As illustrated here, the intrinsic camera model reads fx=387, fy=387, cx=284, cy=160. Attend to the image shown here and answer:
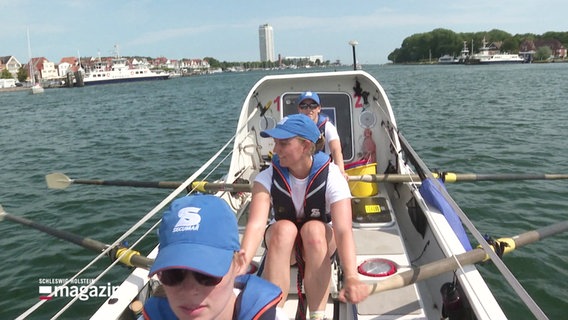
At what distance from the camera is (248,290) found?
1776 millimetres

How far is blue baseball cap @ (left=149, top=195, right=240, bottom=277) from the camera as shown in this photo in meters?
1.41

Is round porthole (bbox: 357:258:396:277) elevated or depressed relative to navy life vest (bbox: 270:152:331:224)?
depressed

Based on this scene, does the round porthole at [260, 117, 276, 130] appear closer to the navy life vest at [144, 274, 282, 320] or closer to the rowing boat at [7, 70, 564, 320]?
the rowing boat at [7, 70, 564, 320]

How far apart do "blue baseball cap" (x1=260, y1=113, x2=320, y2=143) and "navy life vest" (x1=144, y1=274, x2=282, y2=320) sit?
4.75 ft

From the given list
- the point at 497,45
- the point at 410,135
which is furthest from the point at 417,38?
the point at 410,135

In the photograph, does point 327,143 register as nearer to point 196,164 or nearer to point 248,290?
point 248,290

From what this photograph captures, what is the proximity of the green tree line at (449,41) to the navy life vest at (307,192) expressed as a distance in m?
135

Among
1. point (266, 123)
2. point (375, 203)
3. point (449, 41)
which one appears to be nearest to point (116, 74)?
point (266, 123)

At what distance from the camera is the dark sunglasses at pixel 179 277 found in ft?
4.82

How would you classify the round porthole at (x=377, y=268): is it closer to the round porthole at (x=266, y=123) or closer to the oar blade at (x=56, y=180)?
the round porthole at (x=266, y=123)

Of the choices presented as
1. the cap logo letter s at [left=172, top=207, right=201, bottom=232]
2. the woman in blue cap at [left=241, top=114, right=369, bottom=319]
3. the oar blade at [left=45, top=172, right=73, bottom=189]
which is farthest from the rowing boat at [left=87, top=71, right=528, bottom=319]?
the oar blade at [left=45, top=172, right=73, bottom=189]

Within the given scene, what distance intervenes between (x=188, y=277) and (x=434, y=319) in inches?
119

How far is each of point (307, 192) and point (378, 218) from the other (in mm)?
2245

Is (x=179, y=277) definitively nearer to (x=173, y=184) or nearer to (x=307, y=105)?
(x=307, y=105)
